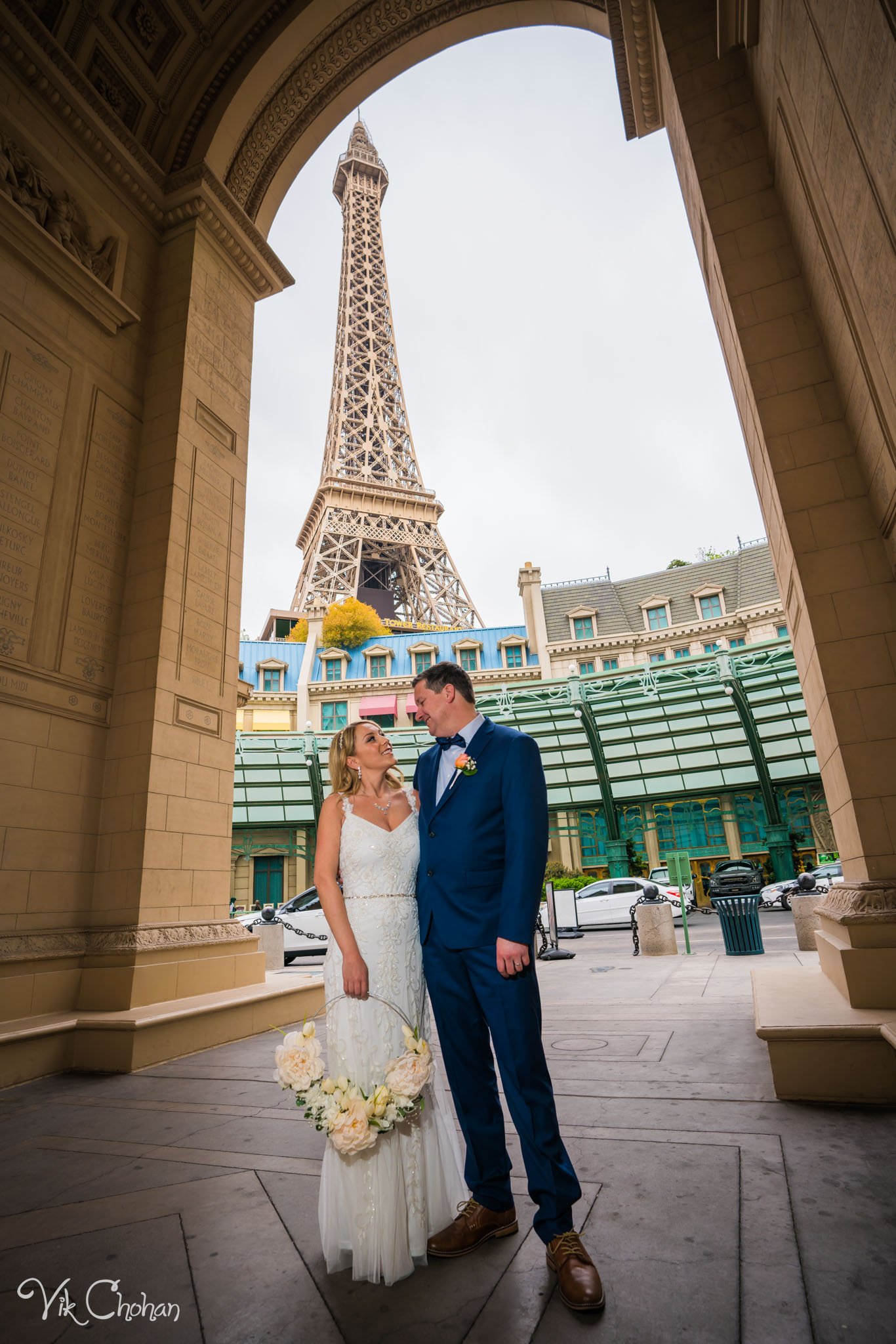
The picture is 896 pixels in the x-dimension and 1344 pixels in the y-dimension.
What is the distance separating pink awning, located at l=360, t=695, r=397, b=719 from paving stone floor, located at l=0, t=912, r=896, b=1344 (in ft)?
94.7

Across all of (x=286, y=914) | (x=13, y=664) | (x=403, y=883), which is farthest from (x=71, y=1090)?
(x=286, y=914)

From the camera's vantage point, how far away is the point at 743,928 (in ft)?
36.5

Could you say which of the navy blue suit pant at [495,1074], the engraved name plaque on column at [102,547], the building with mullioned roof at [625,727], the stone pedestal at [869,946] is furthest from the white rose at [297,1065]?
the building with mullioned roof at [625,727]

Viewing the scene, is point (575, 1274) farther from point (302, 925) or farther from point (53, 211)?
point (302, 925)

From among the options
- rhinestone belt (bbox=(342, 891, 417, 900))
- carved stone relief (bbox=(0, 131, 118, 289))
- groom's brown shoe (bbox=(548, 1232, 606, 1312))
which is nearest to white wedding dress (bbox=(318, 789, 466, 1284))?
rhinestone belt (bbox=(342, 891, 417, 900))

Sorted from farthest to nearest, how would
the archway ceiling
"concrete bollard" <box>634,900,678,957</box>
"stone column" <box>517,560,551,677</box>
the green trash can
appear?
1. "stone column" <box>517,560,551,677</box>
2. "concrete bollard" <box>634,900,678,957</box>
3. the green trash can
4. the archway ceiling

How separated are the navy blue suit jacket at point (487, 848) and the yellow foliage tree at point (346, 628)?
1351 inches

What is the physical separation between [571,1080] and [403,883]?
8.85 feet

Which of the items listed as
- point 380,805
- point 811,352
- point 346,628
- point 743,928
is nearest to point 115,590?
point 380,805

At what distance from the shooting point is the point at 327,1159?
2.39 m

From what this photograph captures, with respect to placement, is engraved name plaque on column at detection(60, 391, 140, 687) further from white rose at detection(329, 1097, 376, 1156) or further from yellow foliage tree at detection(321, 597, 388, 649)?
yellow foliage tree at detection(321, 597, 388, 649)

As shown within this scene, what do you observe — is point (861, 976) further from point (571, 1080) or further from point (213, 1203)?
point (213, 1203)

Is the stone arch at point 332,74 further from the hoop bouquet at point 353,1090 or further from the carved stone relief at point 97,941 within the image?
the hoop bouquet at point 353,1090

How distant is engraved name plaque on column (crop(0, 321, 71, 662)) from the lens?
5.99 metres
